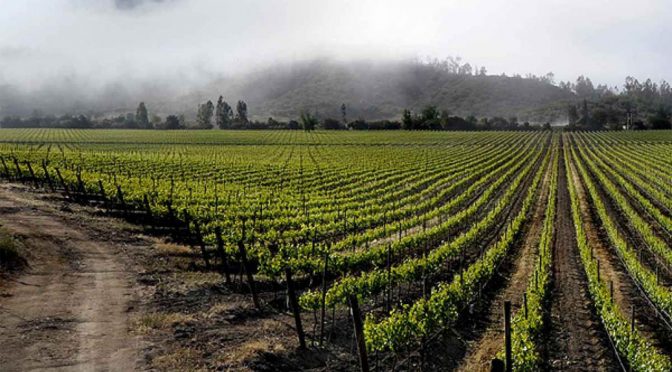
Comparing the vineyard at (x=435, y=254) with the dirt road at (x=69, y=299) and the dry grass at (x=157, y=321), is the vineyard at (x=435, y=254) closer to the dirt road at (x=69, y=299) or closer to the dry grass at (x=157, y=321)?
the dry grass at (x=157, y=321)

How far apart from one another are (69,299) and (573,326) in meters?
15.4

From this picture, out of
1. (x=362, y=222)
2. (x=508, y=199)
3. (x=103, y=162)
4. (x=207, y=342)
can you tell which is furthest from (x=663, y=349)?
(x=103, y=162)

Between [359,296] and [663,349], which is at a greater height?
[359,296]

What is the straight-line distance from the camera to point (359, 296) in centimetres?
1717

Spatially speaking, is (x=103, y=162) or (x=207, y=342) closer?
(x=207, y=342)

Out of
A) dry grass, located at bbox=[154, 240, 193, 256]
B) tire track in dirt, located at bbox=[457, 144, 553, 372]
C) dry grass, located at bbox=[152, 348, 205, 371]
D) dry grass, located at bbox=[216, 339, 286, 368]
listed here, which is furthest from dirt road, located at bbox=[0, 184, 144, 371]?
tire track in dirt, located at bbox=[457, 144, 553, 372]

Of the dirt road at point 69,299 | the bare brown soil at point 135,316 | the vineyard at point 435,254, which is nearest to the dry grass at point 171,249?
the bare brown soil at point 135,316

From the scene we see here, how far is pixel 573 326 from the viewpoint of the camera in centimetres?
1727

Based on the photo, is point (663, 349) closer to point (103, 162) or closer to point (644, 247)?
point (644, 247)

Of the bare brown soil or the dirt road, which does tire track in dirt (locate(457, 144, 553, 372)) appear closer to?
the bare brown soil

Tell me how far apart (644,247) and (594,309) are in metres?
11.0

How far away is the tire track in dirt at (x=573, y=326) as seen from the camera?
14875 millimetres

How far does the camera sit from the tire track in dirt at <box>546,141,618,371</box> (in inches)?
586

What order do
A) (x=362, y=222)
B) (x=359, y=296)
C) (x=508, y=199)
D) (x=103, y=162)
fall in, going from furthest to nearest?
(x=103, y=162), (x=508, y=199), (x=362, y=222), (x=359, y=296)
